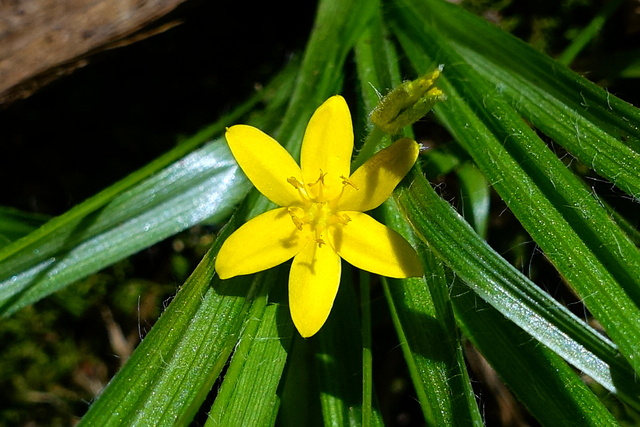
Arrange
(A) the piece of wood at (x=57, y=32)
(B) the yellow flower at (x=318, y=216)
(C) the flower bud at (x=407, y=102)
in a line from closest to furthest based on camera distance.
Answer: (C) the flower bud at (x=407, y=102), (B) the yellow flower at (x=318, y=216), (A) the piece of wood at (x=57, y=32)

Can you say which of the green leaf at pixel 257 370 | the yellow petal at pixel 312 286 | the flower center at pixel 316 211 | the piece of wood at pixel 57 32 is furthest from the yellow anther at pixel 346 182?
the piece of wood at pixel 57 32

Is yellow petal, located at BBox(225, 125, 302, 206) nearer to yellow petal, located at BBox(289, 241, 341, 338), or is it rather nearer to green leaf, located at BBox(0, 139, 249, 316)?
yellow petal, located at BBox(289, 241, 341, 338)

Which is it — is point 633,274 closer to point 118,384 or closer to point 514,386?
point 514,386

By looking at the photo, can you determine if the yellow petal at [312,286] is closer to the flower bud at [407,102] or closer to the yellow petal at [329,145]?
the yellow petal at [329,145]

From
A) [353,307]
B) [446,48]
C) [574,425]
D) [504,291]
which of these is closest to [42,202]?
[353,307]

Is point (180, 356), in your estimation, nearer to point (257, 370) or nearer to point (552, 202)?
point (257, 370)

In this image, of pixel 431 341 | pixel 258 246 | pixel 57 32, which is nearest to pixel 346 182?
pixel 258 246
